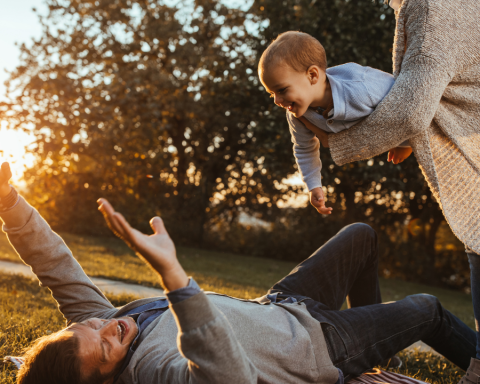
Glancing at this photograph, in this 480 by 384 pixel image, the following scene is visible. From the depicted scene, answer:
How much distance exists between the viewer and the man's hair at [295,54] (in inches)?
81.4

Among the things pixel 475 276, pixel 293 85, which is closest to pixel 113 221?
pixel 293 85

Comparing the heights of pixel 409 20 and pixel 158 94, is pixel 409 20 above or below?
below

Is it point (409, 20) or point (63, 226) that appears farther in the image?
point (63, 226)

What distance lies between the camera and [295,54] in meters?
2.06

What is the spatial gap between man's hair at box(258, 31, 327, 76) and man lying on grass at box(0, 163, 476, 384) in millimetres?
1088

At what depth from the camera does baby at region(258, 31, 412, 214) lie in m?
1.90

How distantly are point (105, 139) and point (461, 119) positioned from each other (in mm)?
11439

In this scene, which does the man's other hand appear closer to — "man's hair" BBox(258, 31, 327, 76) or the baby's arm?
"man's hair" BBox(258, 31, 327, 76)

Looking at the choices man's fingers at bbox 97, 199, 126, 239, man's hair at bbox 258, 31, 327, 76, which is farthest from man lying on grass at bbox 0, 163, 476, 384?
man's hair at bbox 258, 31, 327, 76

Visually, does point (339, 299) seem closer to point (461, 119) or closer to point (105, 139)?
point (461, 119)

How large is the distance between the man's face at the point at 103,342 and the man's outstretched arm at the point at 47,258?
12.7 inches

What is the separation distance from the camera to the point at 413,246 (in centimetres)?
1269

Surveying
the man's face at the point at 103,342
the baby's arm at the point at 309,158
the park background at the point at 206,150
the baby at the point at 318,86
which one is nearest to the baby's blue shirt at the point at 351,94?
the baby at the point at 318,86

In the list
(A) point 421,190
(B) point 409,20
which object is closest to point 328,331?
(B) point 409,20
